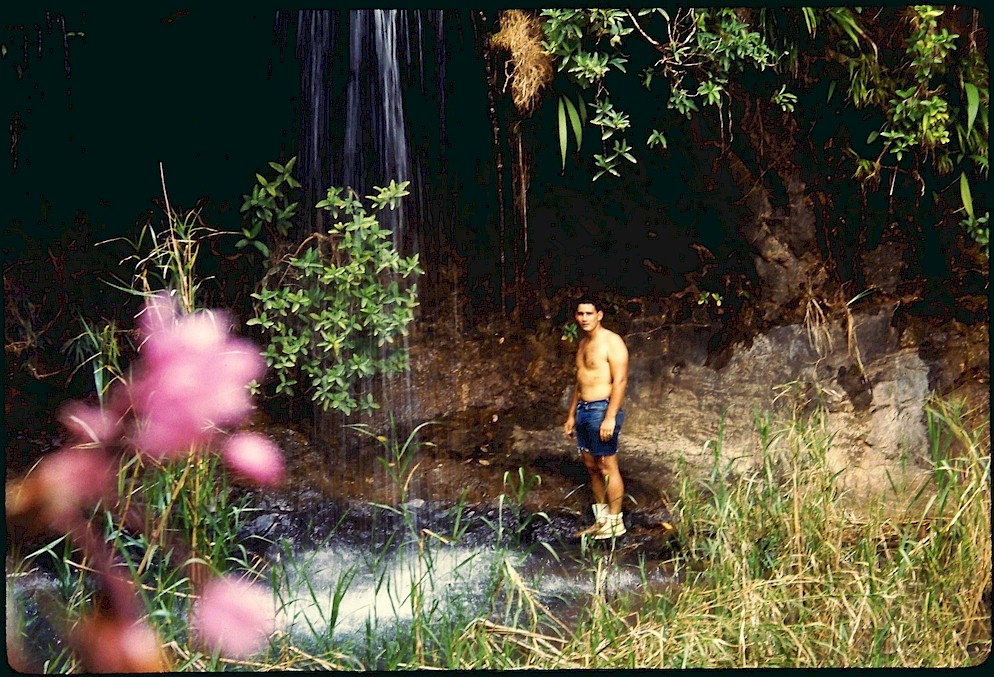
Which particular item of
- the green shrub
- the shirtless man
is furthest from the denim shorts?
the green shrub

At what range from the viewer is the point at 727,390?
261 centimetres

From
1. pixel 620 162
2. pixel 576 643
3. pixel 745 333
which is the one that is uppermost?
pixel 620 162

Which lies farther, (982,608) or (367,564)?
(367,564)

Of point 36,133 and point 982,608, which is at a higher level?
point 36,133

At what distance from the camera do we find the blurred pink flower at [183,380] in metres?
2.39

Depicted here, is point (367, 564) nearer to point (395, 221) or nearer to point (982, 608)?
point (395, 221)

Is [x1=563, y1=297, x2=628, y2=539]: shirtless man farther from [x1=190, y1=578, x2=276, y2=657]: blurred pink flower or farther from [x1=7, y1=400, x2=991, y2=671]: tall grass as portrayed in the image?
[x1=190, y1=578, x2=276, y2=657]: blurred pink flower

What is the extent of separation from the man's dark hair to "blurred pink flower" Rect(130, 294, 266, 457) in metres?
0.99

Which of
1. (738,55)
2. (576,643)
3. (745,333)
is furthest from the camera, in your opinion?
(745,333)

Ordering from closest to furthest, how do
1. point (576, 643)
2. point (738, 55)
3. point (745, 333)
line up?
point (576, 643)
point (738, 55)
point (745, 333)

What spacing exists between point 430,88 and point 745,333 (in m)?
1.19

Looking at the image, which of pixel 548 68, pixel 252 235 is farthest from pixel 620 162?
pixel 252 235

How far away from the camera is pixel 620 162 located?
2.57m

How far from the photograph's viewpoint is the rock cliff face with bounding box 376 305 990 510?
8.32 ft
